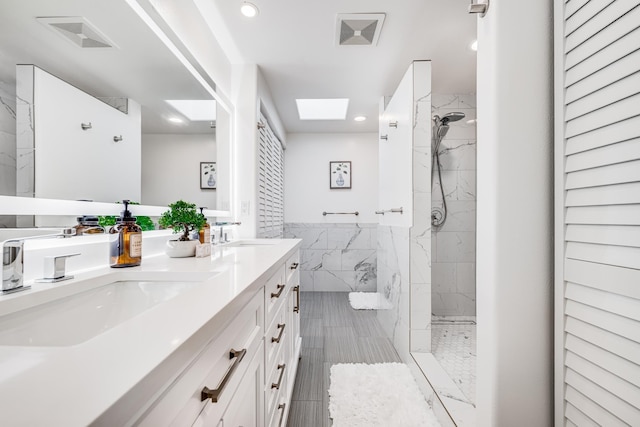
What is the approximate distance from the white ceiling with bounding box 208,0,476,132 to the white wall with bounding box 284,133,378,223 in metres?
1.13

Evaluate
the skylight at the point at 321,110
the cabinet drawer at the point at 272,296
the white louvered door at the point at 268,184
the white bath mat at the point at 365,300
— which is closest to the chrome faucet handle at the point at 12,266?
the cabinet drawer at the point at 272,296

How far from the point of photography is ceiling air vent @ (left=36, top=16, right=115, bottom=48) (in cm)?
82

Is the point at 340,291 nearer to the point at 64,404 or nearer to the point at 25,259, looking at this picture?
the point at 25,259

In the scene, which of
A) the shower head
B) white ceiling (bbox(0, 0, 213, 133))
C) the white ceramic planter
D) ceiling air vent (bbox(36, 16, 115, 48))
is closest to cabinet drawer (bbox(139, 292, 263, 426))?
the white ceramic planter

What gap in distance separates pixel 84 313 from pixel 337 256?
3439 mm

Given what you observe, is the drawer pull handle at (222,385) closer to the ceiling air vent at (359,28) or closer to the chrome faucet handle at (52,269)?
the chrome faucet handle at (52,269)

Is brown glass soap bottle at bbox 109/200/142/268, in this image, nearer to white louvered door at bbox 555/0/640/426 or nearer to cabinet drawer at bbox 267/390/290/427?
cabinet drawer at bbox 267/390/290/427

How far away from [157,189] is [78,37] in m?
0.66

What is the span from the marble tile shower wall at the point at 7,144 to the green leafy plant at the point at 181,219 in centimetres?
56

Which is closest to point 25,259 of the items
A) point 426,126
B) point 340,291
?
point 426,126

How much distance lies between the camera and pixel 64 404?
25cm

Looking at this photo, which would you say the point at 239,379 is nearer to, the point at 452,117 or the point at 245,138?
the point at 245,138

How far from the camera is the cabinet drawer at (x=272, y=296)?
39.3 inches

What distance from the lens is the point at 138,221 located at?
1.28 m
